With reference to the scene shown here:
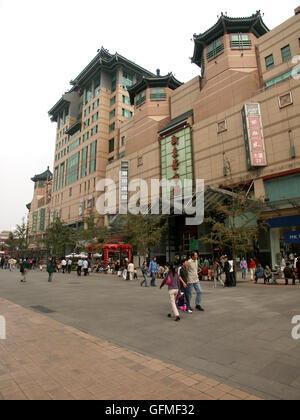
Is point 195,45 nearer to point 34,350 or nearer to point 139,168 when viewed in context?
point 139,168

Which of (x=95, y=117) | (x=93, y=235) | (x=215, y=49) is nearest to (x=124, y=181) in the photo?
(x=93, y=235)

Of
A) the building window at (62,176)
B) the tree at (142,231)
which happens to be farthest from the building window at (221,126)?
the building window at (62,176)

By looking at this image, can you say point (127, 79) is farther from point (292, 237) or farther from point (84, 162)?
point (292, 237)

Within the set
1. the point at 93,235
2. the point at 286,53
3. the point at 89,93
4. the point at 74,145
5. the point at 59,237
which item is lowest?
the point at 93,235

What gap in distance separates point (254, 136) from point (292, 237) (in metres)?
10.8

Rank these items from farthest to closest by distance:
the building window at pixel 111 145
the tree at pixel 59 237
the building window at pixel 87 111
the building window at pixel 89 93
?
the building window at pixel 89 93 → the building window at pixel 87 111 → the building window at pixel 111 145 → the tree at pixel 59 237

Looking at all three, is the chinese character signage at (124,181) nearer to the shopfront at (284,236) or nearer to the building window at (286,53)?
the shopfront at (284,236)

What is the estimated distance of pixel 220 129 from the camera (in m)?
30.7

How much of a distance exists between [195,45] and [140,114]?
524 inches

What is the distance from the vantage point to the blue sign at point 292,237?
2321cm

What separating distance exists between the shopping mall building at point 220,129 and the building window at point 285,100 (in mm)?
89

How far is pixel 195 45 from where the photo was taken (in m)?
37.4

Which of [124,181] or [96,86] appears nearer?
[124,181]

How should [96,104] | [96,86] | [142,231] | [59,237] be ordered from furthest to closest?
[96,86]
[96,104]
[59,237]
[142,231]
